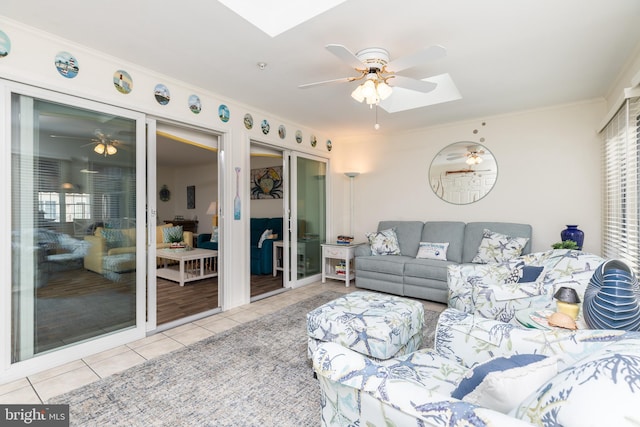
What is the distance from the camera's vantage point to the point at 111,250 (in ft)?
8.78

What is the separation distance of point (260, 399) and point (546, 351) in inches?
62.7

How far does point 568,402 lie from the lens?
2.14 ft

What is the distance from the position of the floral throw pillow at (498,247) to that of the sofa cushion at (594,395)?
3252mm

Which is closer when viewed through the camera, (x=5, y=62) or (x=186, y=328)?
(x=5, y=62)

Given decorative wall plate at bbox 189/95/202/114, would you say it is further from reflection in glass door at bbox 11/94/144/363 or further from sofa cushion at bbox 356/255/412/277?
sofa cushion at bbox 356/255/412/277

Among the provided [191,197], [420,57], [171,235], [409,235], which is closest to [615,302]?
[420,57]

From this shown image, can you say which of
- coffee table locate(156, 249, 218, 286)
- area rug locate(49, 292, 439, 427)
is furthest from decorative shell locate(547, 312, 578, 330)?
coffee table locate(156, 249, 218, 286)

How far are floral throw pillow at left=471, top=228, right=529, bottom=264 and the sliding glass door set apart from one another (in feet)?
12.8

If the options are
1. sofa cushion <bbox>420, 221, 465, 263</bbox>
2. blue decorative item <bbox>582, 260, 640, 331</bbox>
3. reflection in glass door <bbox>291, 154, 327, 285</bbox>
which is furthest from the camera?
reflection in glass door <bbox>291, 154, 327, 285</bbox>

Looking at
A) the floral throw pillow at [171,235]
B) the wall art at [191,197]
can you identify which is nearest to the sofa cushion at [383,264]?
the floral throw pillow at [171,235]

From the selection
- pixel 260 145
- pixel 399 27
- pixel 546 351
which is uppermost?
pixel 399 27

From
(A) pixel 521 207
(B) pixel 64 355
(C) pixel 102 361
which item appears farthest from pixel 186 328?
(A) pixel 521 207

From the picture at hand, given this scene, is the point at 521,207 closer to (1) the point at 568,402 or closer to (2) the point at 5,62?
(1) the point at 568,402

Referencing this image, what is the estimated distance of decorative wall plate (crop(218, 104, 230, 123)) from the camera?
11.6 ft
